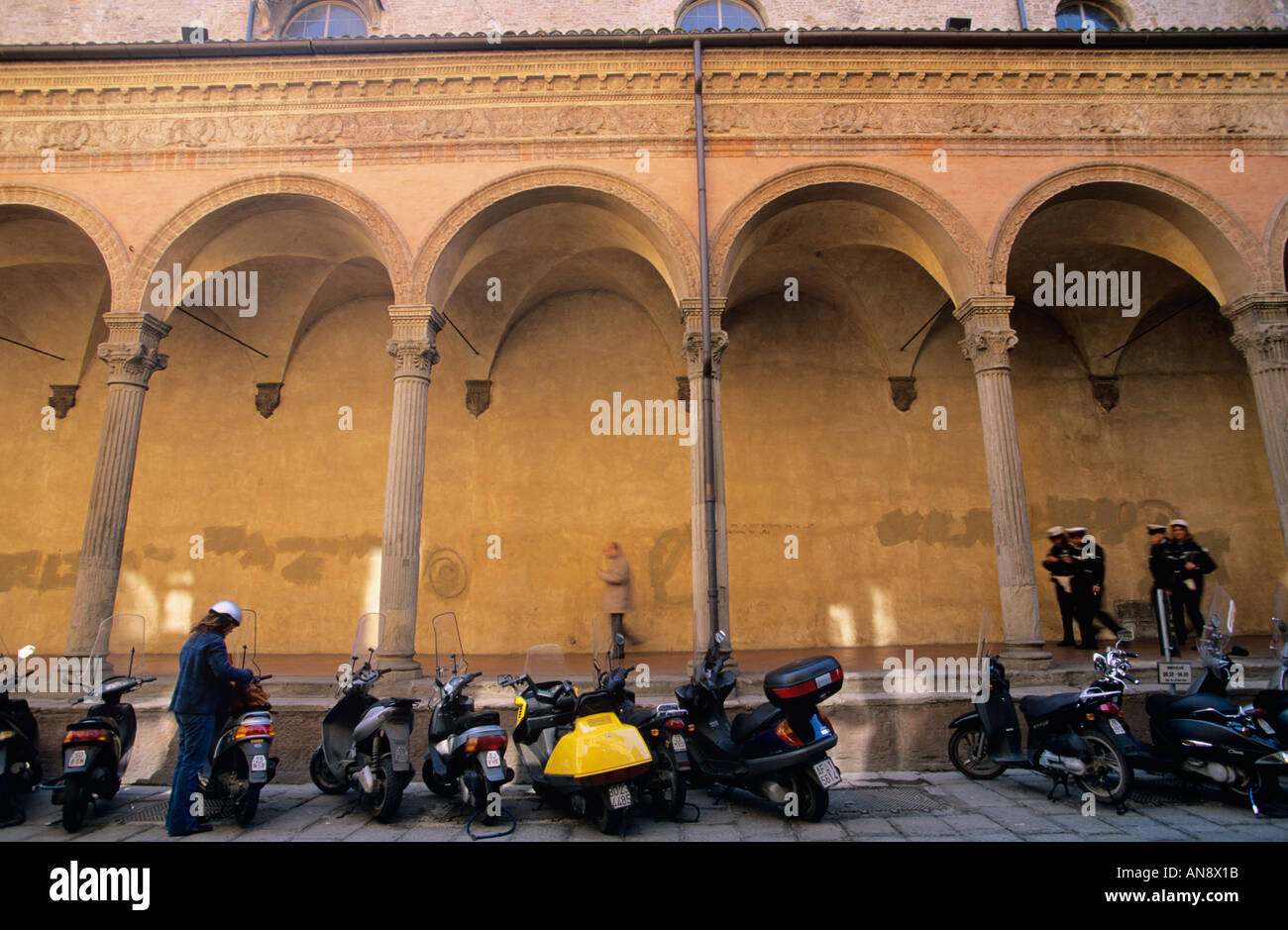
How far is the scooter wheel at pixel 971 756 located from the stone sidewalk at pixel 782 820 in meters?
0.14

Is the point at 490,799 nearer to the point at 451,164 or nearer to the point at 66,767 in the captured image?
the point at 66,767

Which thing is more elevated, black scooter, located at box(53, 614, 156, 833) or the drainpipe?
the drainpipe

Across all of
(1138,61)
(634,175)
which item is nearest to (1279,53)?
(1138,61)

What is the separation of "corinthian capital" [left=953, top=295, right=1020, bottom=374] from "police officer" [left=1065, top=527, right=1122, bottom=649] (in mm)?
2332

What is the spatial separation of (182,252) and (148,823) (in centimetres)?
658

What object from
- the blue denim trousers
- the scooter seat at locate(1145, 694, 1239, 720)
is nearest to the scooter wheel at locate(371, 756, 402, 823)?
the blue denim trousers

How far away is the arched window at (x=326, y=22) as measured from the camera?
11.2 meters

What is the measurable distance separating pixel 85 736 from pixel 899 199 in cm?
916

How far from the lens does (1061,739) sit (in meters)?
4.78

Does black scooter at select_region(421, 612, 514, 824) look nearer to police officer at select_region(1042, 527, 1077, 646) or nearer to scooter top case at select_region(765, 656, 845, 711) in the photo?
scooter top case at select_region(765, 656, 845, 711)

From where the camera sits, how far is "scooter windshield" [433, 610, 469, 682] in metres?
A: 5.28

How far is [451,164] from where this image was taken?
330 inches
